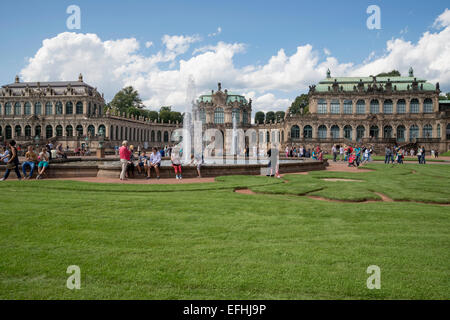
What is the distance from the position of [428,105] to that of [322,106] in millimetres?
22892

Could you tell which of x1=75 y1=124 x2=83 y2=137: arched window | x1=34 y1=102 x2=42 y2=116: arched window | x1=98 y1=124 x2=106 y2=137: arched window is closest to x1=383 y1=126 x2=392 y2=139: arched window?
x1=98 y1=124 x2=106 y2=137: arched window

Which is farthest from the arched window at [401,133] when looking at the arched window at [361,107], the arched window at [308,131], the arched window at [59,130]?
the arched window at [59,130]

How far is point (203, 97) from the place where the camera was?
97125 millimetres

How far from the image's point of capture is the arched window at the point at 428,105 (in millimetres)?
72850

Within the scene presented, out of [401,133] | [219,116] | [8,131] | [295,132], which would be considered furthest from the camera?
[219,116]

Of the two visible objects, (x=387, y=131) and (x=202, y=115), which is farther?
(x=202, y=115)

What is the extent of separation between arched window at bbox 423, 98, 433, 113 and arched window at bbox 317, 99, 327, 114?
2154 cm

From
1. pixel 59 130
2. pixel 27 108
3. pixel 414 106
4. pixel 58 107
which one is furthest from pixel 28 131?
pixel 414 106

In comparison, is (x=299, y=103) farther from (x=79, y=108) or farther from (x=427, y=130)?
(x=79, y=108)

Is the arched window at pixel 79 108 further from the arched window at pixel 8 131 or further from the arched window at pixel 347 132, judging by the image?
the arched window at pixel 347 132

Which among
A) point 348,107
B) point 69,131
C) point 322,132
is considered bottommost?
point 322,132

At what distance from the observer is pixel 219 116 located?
305ft

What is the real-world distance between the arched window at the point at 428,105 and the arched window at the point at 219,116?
49.3 metres
